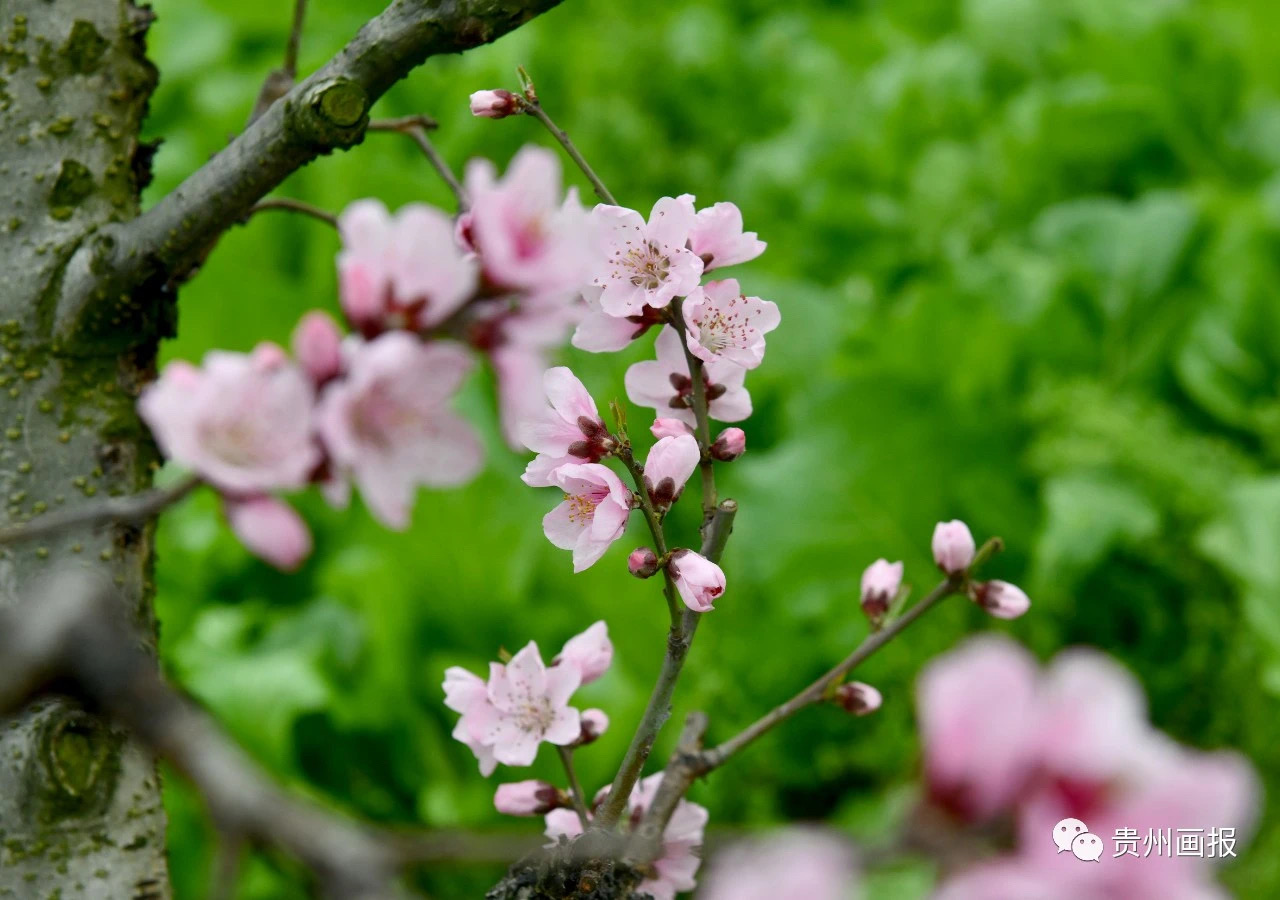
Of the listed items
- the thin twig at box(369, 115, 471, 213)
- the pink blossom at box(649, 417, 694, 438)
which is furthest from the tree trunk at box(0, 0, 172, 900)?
the pink blossom at box(649, 417, 694, 438)

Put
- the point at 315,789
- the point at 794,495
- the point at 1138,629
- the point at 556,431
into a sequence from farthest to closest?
1. the point at 794,495
2. the point at 1138,629
3. the point at 315,789
4. the point at 556,431

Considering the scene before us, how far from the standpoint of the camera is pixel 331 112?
431 mm

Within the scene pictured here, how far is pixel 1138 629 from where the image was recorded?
59.7 inches

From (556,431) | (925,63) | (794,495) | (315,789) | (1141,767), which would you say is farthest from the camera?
(925,63)

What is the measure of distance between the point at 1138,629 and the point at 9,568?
134 cm

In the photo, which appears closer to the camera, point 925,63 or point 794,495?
point 794,495

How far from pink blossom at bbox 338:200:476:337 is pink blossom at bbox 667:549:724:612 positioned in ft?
0.54

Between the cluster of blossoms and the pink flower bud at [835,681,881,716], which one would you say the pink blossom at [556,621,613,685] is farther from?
the cluster of blossoms

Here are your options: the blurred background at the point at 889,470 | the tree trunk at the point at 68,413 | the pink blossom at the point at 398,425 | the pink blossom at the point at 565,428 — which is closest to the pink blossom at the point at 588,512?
the pink blossom at the point at 565,428

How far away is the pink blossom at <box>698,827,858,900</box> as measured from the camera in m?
0.24

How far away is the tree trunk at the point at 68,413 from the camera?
52 centimetres

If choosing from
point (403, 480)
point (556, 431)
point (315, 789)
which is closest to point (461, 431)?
point (403, 480)

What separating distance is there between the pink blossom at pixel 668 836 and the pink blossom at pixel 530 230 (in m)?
0.22

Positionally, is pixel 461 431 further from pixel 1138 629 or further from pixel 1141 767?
pixel 1138 629
